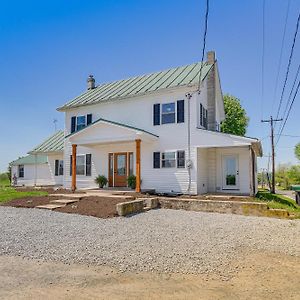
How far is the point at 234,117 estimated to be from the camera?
3600 centimetres

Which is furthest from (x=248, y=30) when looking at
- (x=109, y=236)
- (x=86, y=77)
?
(x=86, y=77)

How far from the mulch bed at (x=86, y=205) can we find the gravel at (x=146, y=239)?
22.8 inches

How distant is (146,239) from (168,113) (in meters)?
10.4

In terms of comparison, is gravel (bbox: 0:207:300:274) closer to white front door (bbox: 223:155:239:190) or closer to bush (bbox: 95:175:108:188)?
white front door (bbox: 223:155:239:190)

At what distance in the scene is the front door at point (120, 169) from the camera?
17781 millimetres

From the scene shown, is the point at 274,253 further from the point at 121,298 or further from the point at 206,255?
the point at 121,298

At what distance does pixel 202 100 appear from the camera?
16.9 meters

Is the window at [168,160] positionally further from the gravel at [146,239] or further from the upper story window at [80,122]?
the upper story window at [80,122]

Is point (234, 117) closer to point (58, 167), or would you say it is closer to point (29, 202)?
point (58, 167)

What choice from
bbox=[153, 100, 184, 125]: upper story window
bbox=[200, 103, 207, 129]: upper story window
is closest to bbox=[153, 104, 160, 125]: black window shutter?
bbox=[153, 100, 184, 125]: upper story window

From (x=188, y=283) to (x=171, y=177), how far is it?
11448 millimetres

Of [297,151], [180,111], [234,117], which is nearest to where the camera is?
[180,111]

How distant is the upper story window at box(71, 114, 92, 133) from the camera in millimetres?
19125

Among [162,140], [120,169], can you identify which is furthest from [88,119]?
[162,140]
